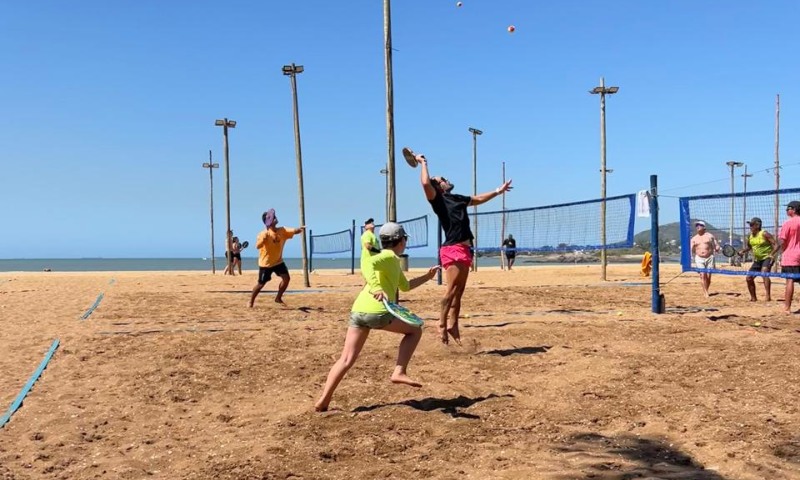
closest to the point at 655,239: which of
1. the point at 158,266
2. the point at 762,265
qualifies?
the point at 762,265

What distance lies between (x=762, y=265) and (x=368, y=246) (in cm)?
884

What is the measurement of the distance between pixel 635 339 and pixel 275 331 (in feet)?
13.6

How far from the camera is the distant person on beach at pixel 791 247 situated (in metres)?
8.32

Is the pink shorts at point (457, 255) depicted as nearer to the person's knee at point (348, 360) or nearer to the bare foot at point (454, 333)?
the bare foot at point (454, 333)

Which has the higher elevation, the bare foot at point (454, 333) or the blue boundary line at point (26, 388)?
the bare foot at point (454, 333)

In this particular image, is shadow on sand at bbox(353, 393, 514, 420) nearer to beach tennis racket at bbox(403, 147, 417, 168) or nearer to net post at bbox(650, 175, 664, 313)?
beach tennis racket at bbox(403, 147, 417, 168)

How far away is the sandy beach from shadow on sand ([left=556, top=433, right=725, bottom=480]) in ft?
0.05

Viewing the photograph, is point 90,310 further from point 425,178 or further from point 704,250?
point 704,250

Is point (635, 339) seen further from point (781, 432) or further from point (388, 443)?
point (388, 443)

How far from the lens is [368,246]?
4672 mm

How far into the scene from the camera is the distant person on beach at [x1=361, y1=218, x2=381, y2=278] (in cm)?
484

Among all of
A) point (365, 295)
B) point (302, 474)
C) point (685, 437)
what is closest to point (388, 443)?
point (302, 474)

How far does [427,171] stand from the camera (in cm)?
617

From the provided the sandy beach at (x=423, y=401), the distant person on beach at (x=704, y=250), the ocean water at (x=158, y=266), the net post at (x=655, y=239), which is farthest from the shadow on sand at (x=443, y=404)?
the ocean water at (x=158, y=266)
